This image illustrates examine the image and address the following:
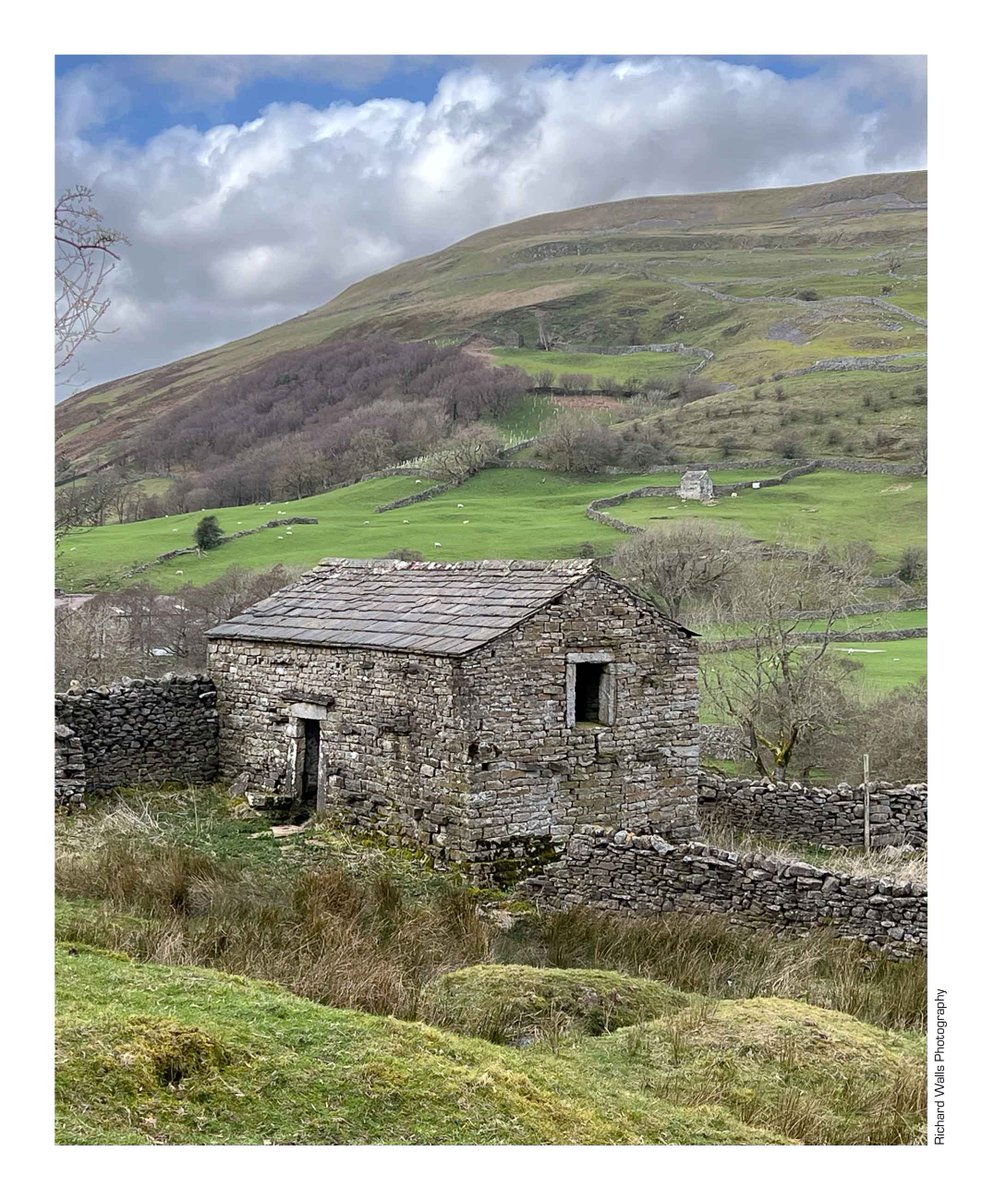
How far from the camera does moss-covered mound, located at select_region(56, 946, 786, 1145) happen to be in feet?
16.7

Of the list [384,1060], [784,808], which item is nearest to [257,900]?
[384,1060]

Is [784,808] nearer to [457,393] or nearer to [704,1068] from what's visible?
[704,1068]

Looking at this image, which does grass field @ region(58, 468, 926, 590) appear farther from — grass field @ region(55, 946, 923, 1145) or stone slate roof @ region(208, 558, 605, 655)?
grass field @ region(55, 946, 923, 1145)

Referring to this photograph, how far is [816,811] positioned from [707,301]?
9014 centimetres

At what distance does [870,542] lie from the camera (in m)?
→ 40.5

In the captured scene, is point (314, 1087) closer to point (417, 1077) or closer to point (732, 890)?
point (417, 1077)

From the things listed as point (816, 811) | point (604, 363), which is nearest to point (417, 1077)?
point (816, 811)

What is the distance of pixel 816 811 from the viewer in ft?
53.4

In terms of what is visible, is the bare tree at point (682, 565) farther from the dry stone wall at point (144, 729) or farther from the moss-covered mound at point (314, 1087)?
the moss-covered mound at point (314, 1087)

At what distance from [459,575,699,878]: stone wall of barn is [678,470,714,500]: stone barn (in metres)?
34.8

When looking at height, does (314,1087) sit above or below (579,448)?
below

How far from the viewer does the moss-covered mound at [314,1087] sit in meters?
5.08

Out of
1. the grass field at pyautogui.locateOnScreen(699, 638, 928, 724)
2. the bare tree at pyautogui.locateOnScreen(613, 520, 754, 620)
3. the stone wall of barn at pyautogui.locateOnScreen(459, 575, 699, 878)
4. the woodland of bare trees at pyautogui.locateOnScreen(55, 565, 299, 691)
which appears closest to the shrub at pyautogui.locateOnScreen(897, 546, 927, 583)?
the grass field at pyautogui.locateOnScreen(699, 638, 928, 724)

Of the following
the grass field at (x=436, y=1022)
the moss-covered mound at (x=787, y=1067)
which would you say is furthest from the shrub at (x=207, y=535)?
the moss-covered mound at (x=787, y=1067)
